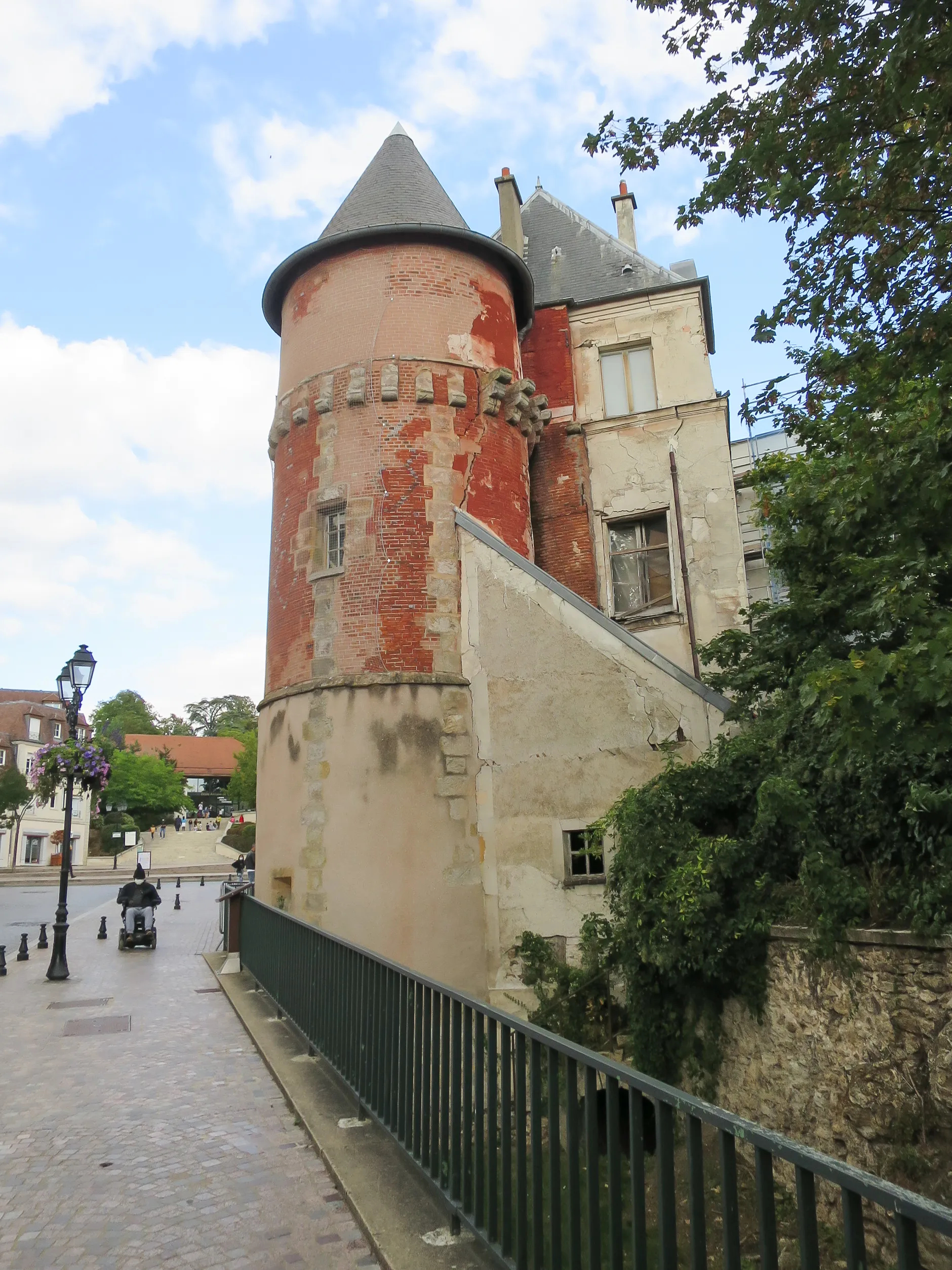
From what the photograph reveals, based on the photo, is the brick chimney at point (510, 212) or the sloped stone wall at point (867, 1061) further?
the brick chimney at point (510, 212)

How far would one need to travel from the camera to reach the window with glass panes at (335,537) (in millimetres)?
12984

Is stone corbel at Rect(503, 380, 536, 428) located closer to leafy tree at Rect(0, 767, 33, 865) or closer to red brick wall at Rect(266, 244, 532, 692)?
red brick wall at Rect(266, 244, 532, 692)

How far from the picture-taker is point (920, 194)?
695cm

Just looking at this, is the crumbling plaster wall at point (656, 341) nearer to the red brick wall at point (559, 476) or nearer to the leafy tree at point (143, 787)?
the red brick wall at point (559, 476)

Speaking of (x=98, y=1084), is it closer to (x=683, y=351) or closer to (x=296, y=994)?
(x=296, y=994)

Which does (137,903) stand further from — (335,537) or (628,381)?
(628,381)

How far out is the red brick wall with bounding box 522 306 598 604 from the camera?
15.8m

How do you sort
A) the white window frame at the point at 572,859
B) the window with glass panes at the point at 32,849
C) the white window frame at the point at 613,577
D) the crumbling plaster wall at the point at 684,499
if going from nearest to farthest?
the white window frame at the point at 572,859 → the crumbling plaster wall at the point at 684,499 → the white window frame at the point at 613,577 → the window with glass panes at the point at 32,849

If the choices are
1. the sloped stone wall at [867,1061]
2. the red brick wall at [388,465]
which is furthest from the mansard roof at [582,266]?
the sloped stone wall at [867,1061]

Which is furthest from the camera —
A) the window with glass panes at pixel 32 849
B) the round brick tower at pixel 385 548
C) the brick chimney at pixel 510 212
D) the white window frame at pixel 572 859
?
the window with glass panes at pixel 32 849

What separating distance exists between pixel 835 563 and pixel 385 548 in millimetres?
6403

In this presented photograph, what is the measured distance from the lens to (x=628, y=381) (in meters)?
16.8

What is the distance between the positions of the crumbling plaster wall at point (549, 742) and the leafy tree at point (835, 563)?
254cm

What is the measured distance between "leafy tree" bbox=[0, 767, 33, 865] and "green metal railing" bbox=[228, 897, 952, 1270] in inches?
1874
